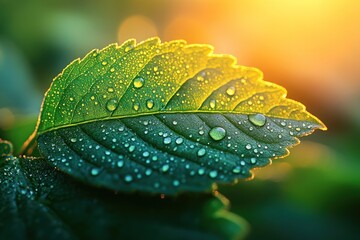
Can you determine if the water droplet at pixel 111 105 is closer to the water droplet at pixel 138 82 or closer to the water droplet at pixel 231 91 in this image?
the water droplet at pixel 138 82

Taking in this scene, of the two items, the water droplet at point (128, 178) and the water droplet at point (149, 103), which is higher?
the water droplet at point (149, 103)

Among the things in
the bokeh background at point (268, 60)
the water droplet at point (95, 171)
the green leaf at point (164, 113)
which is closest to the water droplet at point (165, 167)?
the green leaf at point (164, 113)

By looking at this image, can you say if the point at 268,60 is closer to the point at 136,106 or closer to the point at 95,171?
the point at 136,106

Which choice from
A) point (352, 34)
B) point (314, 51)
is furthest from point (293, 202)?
point (352, 34)

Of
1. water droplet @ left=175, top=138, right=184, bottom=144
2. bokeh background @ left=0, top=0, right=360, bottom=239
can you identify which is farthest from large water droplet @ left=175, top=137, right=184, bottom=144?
bokeh background @ left=0, top=0, right=360, bottom=239

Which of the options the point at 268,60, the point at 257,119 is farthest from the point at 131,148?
the point at 268,60

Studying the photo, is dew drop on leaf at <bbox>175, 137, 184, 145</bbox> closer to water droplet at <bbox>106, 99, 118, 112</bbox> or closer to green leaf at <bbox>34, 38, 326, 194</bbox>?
green leaf at <bbox>34, 38, 326, 194</bbox>

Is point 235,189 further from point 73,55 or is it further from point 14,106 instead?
point 73,55
